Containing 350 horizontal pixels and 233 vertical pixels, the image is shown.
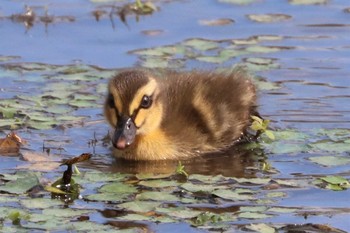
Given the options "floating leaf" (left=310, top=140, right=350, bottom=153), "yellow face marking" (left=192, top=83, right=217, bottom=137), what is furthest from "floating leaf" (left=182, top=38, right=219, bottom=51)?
"floating leaf" (left=310, top=140, right=350, bottom=153)

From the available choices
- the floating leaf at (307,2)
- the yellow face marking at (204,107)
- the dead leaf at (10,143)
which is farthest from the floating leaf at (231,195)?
the floating leaf at (307,2)

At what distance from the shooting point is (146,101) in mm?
7527

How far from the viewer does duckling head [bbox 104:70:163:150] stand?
738 centimetres

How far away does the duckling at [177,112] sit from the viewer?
293 inches

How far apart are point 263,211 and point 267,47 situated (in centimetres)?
356

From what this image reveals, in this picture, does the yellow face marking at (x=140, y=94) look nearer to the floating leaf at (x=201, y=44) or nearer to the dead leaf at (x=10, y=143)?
the dead leaf at (x=10, y=143)

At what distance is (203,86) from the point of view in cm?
791

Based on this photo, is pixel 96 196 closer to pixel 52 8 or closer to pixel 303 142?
pixel 303 142

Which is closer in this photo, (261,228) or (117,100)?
(261,228)

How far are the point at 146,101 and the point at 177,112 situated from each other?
12.6 inches

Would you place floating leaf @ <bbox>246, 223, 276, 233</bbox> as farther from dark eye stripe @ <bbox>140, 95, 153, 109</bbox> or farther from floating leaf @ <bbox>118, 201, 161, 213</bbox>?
dark eye stripe @ <bbox>140, 95, 153, 109</bbox>

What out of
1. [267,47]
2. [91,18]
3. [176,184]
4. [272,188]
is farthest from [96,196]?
[91,18]

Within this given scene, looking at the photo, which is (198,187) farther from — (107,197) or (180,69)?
(180,69)

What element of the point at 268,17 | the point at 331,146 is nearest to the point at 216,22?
the point at 268,17
